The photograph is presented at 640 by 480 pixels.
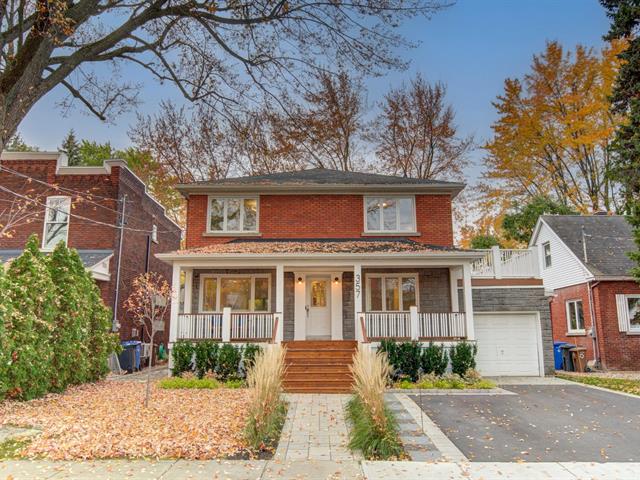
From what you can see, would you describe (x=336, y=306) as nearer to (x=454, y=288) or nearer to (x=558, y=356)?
(x=454, y=288)

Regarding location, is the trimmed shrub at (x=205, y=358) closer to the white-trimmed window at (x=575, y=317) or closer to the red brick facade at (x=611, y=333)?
the red brick facade at (x=611, y=333)

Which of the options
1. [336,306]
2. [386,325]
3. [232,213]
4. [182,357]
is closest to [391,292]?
[336,306]

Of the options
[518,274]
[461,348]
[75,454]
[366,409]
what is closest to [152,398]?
[75,454]

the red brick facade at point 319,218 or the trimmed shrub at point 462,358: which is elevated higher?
the red brick facade at point 319,218

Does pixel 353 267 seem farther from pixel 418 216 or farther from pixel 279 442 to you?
pixel 279 442

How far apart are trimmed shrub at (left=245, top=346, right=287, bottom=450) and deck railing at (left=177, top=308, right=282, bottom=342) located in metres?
5.38

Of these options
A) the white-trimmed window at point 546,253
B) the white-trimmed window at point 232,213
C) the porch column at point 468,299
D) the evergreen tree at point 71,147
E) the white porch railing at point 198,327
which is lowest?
the white porch railing at point 198,327

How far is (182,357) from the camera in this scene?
11766 millimetres

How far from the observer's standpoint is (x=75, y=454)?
5.34m

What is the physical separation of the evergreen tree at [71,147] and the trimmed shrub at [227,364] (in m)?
24.8

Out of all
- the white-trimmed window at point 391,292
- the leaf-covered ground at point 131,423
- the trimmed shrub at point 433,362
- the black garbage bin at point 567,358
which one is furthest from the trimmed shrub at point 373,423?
the black garbage bin at point 567,358

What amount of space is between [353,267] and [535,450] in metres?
7.71

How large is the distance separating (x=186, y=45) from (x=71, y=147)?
26.2m

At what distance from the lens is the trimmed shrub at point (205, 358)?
38.3 feet
